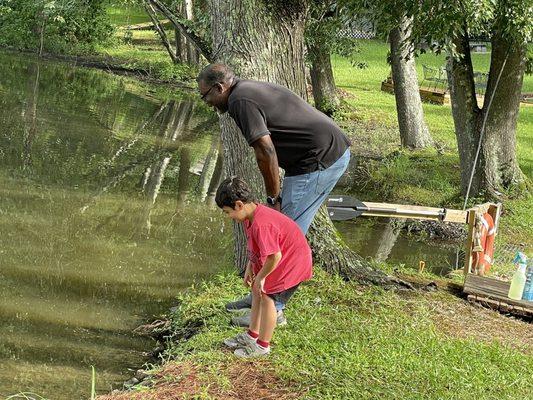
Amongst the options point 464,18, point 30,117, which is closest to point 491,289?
point 464,18

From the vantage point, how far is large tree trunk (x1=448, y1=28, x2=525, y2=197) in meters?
14.2

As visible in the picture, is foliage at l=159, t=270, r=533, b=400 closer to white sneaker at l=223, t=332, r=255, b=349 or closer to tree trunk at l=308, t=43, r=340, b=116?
white sneaker at l=223, t=332, r=255, b=349

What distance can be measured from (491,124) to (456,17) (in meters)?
3.28

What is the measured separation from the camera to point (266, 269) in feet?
20.8

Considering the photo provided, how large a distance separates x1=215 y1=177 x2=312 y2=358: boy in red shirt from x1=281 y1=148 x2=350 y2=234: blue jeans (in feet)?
2.13

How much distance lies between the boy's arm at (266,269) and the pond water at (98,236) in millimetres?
1531

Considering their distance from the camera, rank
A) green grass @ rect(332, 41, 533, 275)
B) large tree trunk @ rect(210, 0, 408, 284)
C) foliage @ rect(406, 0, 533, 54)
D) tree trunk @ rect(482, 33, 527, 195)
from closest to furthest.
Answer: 1. large tree trunk @ rect(210, 0, 408, 284)
2. foliage @ rect(406, 0, 533, 54)
3. green grass @ rect(332, 41, 533, 275)
4. tree trunk @ rect(482, 33, 527, 195)

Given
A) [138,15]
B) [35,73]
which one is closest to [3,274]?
[35,73]

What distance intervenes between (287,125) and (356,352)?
1.56 meters

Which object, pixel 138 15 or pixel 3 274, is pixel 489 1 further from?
pixel 138 15

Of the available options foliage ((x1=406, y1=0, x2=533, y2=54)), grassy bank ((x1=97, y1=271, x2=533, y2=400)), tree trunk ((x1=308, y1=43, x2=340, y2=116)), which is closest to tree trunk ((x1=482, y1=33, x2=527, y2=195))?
foliage ((x1=406, y1=0, x2=533, y2=54))

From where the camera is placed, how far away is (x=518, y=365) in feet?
23.2

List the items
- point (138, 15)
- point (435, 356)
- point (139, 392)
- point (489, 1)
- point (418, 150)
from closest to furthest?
1. point (139, 392)
2. point (435, 356)
3. point (489, 1)
4. point (418, 150)
5. point (138, 15)

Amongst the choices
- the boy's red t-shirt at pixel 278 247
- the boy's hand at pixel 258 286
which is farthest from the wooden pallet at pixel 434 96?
the boy's hand at pixel 258 286
